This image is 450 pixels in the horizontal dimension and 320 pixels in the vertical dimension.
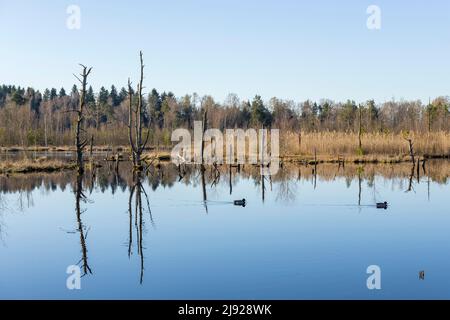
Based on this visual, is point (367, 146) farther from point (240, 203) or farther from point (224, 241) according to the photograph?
point (224, 241)

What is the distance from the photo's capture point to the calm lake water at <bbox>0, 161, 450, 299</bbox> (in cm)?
760

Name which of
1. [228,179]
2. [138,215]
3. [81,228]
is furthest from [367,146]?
[81,228]

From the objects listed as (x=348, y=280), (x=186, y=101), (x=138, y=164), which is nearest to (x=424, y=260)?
(x=348, y=280)

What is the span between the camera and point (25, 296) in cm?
721

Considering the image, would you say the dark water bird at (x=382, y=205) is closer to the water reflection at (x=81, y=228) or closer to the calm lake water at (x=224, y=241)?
the calm lake water at (x=224, y=241)

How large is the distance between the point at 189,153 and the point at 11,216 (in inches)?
968

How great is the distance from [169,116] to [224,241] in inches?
2692

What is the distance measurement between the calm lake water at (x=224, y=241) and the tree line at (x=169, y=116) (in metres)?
32.2

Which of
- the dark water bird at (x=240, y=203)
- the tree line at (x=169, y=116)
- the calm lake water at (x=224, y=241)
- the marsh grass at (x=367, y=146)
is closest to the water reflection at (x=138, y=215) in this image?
the calm lake water at (x=224, y=241)

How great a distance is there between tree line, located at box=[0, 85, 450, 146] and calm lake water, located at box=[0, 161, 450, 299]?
32.2 meters

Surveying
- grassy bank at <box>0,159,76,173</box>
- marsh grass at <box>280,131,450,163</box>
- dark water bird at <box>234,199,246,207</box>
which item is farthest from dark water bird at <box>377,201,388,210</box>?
marsh grass at <box>280,131,450,163</box>

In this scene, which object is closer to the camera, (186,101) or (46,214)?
(46,214)
